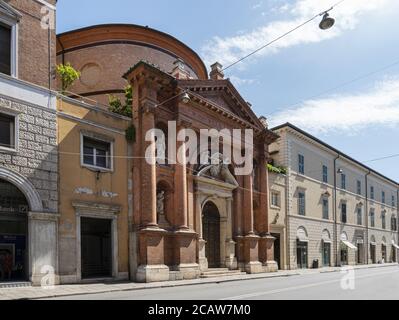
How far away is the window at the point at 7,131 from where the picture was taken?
594 inches

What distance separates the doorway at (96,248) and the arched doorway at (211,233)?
6.50 metres

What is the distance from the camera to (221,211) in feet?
80.1

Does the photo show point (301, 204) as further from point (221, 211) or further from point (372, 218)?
point (372, 218)

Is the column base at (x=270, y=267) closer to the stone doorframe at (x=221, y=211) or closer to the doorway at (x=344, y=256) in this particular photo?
the stone doorframe at (x=221, y=211)

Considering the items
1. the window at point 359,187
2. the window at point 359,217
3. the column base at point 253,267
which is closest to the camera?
the column base at point 253,267

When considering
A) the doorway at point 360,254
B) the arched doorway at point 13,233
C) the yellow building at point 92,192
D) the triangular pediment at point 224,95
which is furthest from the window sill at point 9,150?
the doorway at point 360,254

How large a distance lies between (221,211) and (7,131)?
12.8 metres

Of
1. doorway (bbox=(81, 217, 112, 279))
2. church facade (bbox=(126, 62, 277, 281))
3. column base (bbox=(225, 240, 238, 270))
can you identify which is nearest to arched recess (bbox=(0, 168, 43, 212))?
doorway (bbox=(81, 217, 112, 279))

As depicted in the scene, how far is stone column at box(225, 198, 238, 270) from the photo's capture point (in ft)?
78.8

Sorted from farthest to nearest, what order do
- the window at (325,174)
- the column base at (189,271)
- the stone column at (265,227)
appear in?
1. the window at (325,174)
2. the stone column at (265,227)
3. the column base at (189,271)

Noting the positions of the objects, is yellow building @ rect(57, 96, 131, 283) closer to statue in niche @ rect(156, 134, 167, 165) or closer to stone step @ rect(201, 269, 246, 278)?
statue in niche @ rect(156, 134, 167, 165)

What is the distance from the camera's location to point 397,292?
13.3m
